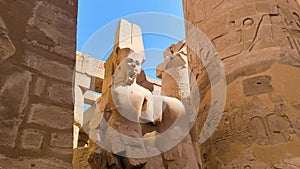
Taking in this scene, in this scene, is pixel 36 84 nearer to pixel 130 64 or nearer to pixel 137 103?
pixel 137 103

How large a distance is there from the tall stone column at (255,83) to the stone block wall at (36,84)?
1.62 meters

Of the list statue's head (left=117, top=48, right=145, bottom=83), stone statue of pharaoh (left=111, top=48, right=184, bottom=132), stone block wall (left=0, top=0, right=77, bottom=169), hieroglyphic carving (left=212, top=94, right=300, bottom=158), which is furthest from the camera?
statue's head (left=117, top=48, right=145, bottom=83)

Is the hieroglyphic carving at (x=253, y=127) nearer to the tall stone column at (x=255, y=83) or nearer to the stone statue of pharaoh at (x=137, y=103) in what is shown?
the tall stone column at (x=255, y=83)

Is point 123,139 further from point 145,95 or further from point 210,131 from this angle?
point 210,131

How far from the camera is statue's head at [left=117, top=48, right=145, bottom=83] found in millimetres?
3096

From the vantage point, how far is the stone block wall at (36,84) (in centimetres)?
172

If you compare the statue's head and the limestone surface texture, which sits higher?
the statue's head

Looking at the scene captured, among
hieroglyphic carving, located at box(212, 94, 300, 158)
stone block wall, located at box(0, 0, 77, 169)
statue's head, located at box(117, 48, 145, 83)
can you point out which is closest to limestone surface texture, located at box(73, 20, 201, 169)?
statue's head, located at box(117, 48, 145, 83)

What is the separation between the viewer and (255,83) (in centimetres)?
321

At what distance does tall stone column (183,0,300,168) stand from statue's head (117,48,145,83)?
0.74 meters

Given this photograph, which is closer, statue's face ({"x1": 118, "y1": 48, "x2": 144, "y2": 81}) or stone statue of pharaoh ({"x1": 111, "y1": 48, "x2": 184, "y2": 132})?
stone statue of pharaoh ({"x1": 111, "y1": 48, "x2": 184, "y2": 132})

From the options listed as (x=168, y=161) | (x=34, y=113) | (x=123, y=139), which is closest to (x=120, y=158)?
(x=123, y=139)

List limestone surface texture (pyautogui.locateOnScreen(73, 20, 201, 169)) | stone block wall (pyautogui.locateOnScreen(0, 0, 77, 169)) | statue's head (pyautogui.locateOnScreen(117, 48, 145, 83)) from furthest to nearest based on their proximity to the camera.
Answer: statue's head (pyautogui.locateOnScreen(117, 48, 145, 83)) < limestone surface texture (pyautogui.locateOnScreen(73, 20, 201, 169)) < stone block wall (pyautogui.locateOnScreen(0, 0, 77, 169))

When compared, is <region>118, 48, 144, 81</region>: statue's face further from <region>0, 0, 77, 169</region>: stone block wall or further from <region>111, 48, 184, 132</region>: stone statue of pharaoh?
<region>0, 0, 77, 169</region>: stone block wall
